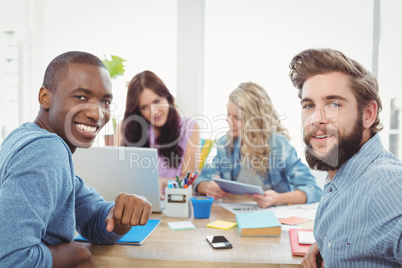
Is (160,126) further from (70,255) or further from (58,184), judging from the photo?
(58,184)

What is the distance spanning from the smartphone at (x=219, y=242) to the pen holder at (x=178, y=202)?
1.03 ft

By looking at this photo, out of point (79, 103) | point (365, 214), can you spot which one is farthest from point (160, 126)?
point (365, 214)

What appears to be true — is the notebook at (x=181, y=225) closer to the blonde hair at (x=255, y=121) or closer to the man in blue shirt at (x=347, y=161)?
the man in blue shirt at (x=347, y=161)

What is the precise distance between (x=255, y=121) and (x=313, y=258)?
5.08 ft

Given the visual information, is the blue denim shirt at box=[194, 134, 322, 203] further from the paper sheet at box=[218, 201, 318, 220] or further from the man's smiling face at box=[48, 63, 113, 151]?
the man's smiling face at box=[48, 63, 113, 151]

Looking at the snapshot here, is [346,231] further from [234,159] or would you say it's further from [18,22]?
[18,22]

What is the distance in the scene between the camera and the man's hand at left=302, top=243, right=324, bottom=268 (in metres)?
1.04

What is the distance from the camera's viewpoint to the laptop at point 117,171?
4.85 ft

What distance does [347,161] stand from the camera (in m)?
1.06

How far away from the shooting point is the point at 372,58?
3.29 m

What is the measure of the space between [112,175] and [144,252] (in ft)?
1.66

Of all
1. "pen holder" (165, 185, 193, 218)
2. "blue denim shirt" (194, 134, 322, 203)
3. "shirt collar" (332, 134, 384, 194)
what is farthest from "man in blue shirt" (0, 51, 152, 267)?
"blue denim shirt" (194, 134, 322, 203)

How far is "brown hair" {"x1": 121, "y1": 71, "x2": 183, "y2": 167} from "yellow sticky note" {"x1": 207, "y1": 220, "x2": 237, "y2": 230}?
131 cm

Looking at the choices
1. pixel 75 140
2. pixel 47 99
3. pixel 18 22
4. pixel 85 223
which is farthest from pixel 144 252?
pixel 18 22
